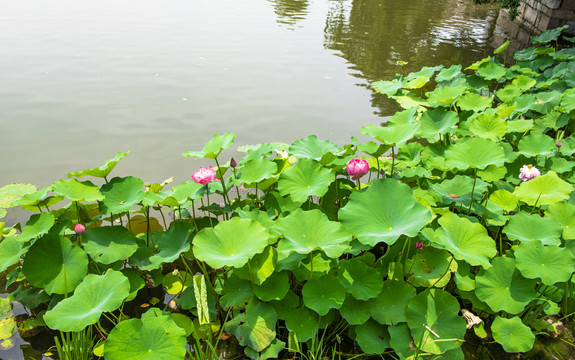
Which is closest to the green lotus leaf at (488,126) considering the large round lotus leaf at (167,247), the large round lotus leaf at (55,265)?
the large round lotus leaf at (167,247)

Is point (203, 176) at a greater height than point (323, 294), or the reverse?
point (203, 176)

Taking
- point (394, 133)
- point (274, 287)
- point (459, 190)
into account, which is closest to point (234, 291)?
point (274, 287)

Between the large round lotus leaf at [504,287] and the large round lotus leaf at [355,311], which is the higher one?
the large round lotus leaf at [504,287]

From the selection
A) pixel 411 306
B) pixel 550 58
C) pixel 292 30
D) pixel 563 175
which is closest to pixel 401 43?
pixel 292 30

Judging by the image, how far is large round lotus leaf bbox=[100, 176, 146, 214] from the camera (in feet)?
5.77

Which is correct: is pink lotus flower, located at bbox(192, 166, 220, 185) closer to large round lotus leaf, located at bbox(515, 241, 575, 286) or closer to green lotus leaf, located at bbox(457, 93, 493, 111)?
large round lotus leaf, located at bbox(515, 241, 575, 286)

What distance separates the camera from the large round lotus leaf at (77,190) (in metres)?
1.65

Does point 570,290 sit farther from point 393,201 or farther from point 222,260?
point 222,260

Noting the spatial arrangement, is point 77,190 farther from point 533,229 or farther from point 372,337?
point 533,229

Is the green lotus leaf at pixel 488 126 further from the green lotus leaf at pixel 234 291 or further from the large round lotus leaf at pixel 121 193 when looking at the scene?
the large round lotus leaf at pixel 121 193

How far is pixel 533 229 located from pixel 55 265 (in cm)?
192

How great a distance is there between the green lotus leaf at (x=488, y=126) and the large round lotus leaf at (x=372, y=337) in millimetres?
1294

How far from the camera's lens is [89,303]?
1.37 metres

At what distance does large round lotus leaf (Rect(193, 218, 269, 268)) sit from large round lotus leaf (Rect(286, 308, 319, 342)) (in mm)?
310
